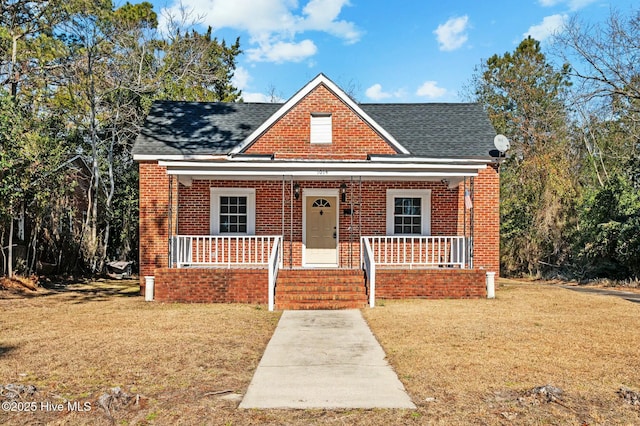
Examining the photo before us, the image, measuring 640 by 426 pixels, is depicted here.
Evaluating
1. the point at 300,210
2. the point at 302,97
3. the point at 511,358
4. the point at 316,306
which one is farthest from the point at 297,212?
the point at 511,358

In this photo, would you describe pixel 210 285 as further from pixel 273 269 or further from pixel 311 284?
pixel 311 284

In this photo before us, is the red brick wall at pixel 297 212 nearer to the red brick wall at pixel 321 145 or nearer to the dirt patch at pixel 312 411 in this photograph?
the red brick wall at pixel 321 145

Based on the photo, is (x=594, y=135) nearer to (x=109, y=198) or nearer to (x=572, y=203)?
(x=572, y=203)

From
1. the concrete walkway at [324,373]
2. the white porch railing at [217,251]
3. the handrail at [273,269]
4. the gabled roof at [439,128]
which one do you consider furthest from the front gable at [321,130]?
the concrete walkway at [324,373]

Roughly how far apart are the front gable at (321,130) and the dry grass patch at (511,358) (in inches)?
217

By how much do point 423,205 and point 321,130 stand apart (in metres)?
3.82

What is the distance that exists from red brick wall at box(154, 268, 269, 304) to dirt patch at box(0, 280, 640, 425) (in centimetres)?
82

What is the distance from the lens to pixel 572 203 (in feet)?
79.4

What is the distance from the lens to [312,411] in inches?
192

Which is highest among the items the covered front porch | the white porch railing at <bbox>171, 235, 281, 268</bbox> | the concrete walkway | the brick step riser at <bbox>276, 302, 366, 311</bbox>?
the covered front porch

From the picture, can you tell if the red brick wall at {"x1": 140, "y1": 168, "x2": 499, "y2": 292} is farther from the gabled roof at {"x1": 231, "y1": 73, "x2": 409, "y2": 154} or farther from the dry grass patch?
the dry grass patch

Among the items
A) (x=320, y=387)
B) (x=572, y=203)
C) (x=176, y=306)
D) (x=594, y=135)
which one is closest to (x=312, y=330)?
(x=320, y=387)

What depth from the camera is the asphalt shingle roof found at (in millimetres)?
15633

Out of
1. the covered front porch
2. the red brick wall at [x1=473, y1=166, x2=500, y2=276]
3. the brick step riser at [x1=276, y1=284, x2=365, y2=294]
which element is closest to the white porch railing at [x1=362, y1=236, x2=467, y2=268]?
the covered front porch
